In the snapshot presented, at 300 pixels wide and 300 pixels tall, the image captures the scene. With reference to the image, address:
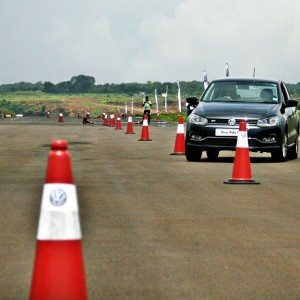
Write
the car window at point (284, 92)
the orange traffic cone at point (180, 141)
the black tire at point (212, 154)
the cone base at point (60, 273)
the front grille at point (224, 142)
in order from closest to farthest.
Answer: the cone base at point (60, 273) < the front grille at point (224, 142) < the black tire at point (212, 154) < the car window at point (284, 92) < the orange traffic cone at point (180, 141)

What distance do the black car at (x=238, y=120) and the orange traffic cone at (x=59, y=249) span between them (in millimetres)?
16765

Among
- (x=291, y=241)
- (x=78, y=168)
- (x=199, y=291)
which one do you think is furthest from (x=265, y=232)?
(x=78, y=168)

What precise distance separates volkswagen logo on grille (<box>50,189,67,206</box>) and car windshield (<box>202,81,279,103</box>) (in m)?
18.0

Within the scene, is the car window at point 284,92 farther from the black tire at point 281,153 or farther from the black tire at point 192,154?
the black tire at point 192,154

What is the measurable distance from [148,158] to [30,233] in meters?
13.5

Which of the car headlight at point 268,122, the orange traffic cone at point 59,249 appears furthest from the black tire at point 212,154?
the orange traffic cone at point 59,249

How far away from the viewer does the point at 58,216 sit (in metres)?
5.86

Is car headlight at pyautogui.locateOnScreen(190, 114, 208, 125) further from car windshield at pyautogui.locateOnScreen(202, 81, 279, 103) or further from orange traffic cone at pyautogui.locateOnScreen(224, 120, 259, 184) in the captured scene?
orange traffic cone at pyautogui.locateOnScreen(224, 120, 259, 184)

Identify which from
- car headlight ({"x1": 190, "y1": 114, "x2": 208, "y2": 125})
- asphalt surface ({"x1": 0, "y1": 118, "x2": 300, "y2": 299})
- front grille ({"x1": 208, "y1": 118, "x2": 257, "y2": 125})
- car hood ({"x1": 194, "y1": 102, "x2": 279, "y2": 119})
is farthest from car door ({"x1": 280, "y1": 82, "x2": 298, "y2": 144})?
asphalt surface ({"x1": 0, "y1": 118, "x2": 300, "y2": 299})

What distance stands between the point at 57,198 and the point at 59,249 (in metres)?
0.24

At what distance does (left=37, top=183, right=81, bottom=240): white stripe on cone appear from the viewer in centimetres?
587

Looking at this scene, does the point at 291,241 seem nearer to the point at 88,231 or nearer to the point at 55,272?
the point at 88,231

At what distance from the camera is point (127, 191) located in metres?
15.9

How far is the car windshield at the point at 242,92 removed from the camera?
23969 millimetres
